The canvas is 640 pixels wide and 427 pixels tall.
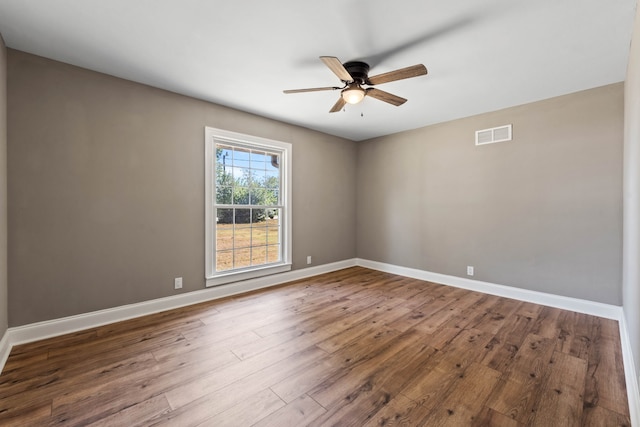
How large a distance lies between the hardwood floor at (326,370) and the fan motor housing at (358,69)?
2425mm

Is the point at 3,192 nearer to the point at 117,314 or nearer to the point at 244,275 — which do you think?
the point at 117,314

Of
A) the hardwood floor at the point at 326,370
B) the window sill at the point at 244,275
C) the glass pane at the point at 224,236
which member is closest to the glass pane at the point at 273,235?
the window sill at the point at 244,275

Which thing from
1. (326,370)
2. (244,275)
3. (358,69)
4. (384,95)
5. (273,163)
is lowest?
(326,370)

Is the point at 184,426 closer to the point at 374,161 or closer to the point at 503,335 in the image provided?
the point at 503,335

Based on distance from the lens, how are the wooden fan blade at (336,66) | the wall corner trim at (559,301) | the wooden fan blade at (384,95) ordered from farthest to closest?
the wooden fan blade at (384,95), the wooden fan blade at (336,66), the wall corner trim at (559,301)

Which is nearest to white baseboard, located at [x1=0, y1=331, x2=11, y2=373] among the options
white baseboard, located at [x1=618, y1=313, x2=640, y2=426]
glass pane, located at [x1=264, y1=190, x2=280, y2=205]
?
glass pane, located at [x1=264, y1=190, x2=280, y2=205]

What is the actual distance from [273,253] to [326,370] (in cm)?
251

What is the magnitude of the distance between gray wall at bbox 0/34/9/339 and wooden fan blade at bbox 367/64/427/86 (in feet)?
9.97

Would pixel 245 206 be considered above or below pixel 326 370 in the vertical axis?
above

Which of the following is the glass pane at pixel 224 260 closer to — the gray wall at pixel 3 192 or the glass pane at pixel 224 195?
the glass pane at pixel 224 195

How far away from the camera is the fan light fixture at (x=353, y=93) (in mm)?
2498

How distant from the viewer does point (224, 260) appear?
372 cm

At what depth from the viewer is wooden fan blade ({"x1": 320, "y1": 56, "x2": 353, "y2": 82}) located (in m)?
1.98

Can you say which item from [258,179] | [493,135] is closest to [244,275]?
[258,179]
